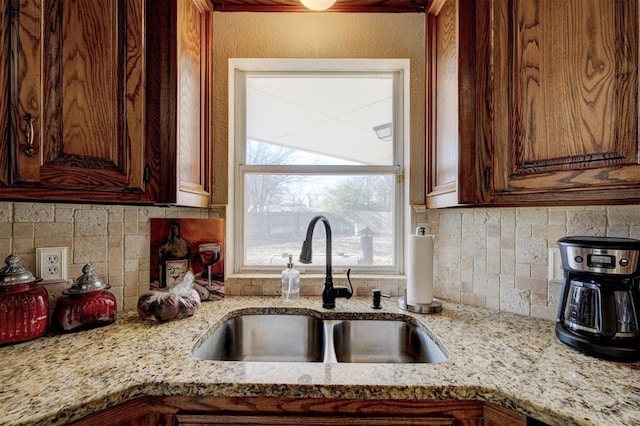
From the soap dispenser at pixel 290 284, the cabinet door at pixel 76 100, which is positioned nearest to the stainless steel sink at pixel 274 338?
the soap dispenser at pixel 290 284

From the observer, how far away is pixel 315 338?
1248 mm

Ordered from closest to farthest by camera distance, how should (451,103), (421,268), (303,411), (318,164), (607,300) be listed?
(303,411), (607,300), (451,103), (421,268), (318,164)

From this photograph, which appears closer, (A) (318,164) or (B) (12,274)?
(B) (12,274)

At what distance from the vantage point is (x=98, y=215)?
1.16m

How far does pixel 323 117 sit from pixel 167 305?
1152 millimetres

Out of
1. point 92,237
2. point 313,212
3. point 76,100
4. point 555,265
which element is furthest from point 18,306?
point 555,265

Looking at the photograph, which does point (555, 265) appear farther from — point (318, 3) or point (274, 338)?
point (318, 3)

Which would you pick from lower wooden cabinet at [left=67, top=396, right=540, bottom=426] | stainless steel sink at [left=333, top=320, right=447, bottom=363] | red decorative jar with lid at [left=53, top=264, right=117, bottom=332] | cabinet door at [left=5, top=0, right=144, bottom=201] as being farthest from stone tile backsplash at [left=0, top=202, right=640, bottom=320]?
lower wooden cabinet at [left=67, top=396, right=540, bottom=426]

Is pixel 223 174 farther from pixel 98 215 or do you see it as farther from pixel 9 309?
pixel 9 309

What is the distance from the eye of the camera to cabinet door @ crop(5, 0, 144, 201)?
2.53 ft

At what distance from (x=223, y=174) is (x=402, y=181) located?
3.02ft

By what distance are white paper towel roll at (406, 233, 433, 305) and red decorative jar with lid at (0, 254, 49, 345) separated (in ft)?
4.38

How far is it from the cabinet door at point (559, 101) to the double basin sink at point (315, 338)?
2.12 ft

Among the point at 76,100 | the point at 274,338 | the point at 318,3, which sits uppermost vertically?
the point at 318,3
